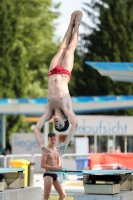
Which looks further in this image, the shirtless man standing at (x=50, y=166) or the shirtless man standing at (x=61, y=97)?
the shirtless man standing at (x=50, y=166)

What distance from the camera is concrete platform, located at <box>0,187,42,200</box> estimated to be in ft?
47.7

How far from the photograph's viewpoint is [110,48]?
60.8 metres

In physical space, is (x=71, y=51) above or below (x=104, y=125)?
below

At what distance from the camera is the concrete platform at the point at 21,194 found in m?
14.5

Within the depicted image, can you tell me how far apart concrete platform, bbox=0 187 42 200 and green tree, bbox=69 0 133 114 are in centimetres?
4388

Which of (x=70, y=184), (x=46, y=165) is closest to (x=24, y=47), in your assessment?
(x=70, y=184)

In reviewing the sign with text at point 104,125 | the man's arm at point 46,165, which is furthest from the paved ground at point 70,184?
the man's arm at point 46,165

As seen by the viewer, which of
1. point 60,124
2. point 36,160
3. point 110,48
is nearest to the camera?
point 60,124

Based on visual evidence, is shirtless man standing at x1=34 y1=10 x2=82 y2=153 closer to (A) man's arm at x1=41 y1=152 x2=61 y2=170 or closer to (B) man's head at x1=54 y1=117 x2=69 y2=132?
(B) man's head at x1=54 y1=117 x2=69 y2=132

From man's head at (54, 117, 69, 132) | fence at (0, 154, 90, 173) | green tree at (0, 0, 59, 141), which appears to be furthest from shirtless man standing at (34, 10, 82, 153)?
green tree at (0, 0, 59, 141)

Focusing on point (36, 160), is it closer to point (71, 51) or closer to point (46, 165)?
point (46, 165)

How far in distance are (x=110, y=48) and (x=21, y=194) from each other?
152 ft

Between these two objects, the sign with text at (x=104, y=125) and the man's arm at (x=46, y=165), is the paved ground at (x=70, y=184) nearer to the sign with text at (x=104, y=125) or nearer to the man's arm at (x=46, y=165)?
the sign with text at (x=104, y=125)

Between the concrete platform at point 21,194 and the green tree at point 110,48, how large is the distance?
1728 inches
